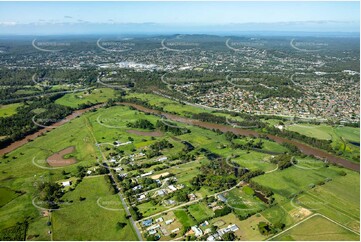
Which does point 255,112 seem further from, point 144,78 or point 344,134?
point 144,78

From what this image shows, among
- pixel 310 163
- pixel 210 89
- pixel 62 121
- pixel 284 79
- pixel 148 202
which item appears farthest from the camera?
pixel 284 79

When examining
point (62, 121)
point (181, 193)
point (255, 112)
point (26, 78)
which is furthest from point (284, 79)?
point (26, 78)

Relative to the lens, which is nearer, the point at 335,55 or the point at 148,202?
the point at 148,202

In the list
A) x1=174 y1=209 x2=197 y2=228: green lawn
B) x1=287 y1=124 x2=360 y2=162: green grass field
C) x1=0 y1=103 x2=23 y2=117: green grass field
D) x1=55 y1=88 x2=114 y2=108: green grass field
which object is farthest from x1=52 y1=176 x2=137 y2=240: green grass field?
x1=55 y1=88 x2=114 y2=108: green grass field

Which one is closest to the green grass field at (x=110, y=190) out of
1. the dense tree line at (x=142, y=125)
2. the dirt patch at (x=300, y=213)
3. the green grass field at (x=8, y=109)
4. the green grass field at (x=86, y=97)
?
the dirt patch at (x=300, y=213)

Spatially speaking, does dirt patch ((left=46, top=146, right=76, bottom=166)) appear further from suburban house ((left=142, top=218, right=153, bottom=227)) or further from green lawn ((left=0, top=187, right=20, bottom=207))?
suburban house ((left=142, top=218, right=153, bottom=227))

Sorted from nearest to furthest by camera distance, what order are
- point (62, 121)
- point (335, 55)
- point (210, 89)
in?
1. point (62, 121)
2. point (210, 89)
3. point (335, 55)
